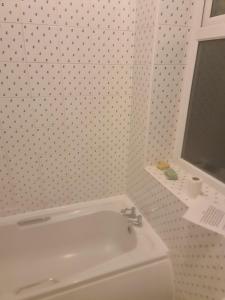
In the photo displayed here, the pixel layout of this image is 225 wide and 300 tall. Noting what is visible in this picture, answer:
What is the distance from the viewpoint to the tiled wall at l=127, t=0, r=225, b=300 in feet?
3.56


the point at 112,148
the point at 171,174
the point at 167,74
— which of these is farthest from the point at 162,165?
the point at 167,74

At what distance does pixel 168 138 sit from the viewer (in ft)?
4.87

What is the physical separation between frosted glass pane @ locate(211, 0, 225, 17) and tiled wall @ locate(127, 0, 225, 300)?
0.13 metres

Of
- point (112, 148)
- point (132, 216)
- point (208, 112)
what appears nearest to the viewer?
point (208, 112)

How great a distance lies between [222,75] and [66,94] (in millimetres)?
876

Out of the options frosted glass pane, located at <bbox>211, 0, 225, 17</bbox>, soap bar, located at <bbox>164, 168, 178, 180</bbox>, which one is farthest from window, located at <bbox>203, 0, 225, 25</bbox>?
soap bar, located at <bbox>164, 168, 178, 180</bbox>

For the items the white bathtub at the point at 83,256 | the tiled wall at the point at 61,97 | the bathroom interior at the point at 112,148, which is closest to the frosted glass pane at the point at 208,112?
the bathroom interior at the point at 112,148

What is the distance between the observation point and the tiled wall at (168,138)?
1.09 m

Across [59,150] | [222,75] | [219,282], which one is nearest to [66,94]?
[59,150]

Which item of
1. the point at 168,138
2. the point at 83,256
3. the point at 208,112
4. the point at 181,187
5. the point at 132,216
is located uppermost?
the point at 208,112

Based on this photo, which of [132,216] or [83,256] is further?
[83,256]

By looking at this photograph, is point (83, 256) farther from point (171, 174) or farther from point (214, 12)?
point (214, 12)

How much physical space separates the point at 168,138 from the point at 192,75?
39 centimetres

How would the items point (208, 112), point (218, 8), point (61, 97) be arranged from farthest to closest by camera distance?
point (61, 97), point (208, 112), point (218, 8)
